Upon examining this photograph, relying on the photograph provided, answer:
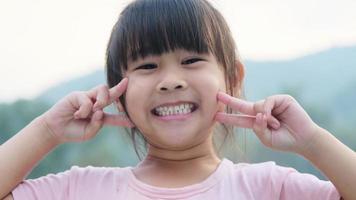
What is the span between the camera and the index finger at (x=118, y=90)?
94 centimetres

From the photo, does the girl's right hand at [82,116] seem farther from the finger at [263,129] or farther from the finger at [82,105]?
the finger at [263,129]

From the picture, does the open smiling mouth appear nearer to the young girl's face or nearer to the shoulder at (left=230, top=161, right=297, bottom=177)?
the young girl's face

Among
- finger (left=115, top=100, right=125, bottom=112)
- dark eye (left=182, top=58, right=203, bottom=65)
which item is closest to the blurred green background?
finger (left=115, top=100, right=125, bottom=112)

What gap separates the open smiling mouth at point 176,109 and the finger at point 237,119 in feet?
0.16

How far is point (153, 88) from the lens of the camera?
2.98 feet

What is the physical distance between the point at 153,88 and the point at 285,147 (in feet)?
0.71

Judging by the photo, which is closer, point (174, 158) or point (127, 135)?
point (174, 158)

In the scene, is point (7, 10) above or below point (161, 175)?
above

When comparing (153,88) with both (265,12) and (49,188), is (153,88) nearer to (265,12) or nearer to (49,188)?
(49,188)

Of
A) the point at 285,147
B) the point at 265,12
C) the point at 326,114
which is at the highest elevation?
the point at 265,12

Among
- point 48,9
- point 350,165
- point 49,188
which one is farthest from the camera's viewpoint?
point 48,9

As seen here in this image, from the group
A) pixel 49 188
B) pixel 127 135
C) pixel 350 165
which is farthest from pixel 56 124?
pixel 350 165

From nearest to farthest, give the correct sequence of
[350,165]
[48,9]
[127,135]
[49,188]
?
[350,165] → [49,188] → [127,135] → [48,9]

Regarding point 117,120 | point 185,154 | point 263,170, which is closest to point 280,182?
point 263,170
